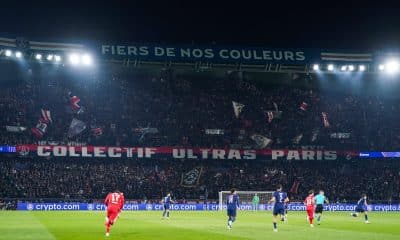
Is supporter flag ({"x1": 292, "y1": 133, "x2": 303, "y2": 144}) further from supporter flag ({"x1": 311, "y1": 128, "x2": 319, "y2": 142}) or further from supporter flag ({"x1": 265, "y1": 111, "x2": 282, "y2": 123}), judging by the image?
supporter flag ({"x1": 265, "y1": 111, "x2": 282, "y2": 123})

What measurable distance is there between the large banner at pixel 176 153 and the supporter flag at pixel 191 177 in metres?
1.48

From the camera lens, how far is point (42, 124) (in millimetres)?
64312

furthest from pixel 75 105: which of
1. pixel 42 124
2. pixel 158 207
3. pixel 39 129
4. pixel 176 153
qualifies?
pixel 158 207

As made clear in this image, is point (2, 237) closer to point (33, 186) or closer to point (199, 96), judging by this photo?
point (33, 186)

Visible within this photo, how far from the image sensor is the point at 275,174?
223 ft

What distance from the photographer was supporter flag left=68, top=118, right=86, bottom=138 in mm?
65688

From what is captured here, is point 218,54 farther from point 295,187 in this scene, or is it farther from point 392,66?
point 392,66

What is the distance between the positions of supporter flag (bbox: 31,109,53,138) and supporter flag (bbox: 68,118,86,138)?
2464 millimetres

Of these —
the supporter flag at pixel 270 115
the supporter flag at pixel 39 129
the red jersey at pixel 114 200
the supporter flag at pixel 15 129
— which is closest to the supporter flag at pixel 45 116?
the supporter flag at pixel 39 129

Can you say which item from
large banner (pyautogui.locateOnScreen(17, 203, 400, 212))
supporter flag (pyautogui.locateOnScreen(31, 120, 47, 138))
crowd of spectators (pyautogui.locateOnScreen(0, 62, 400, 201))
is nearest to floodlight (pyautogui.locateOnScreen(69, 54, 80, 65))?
crowd of spectators (pyautogui.locateOnScreen(0, 62, 400, 201))

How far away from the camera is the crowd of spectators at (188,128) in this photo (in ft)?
205

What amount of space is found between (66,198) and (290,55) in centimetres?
2855

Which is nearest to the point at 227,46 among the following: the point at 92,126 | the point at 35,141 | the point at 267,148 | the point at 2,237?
the point at 267,148

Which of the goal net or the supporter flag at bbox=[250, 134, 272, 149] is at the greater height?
the supporter flag at bbox=[250, 134, 272, 149]
